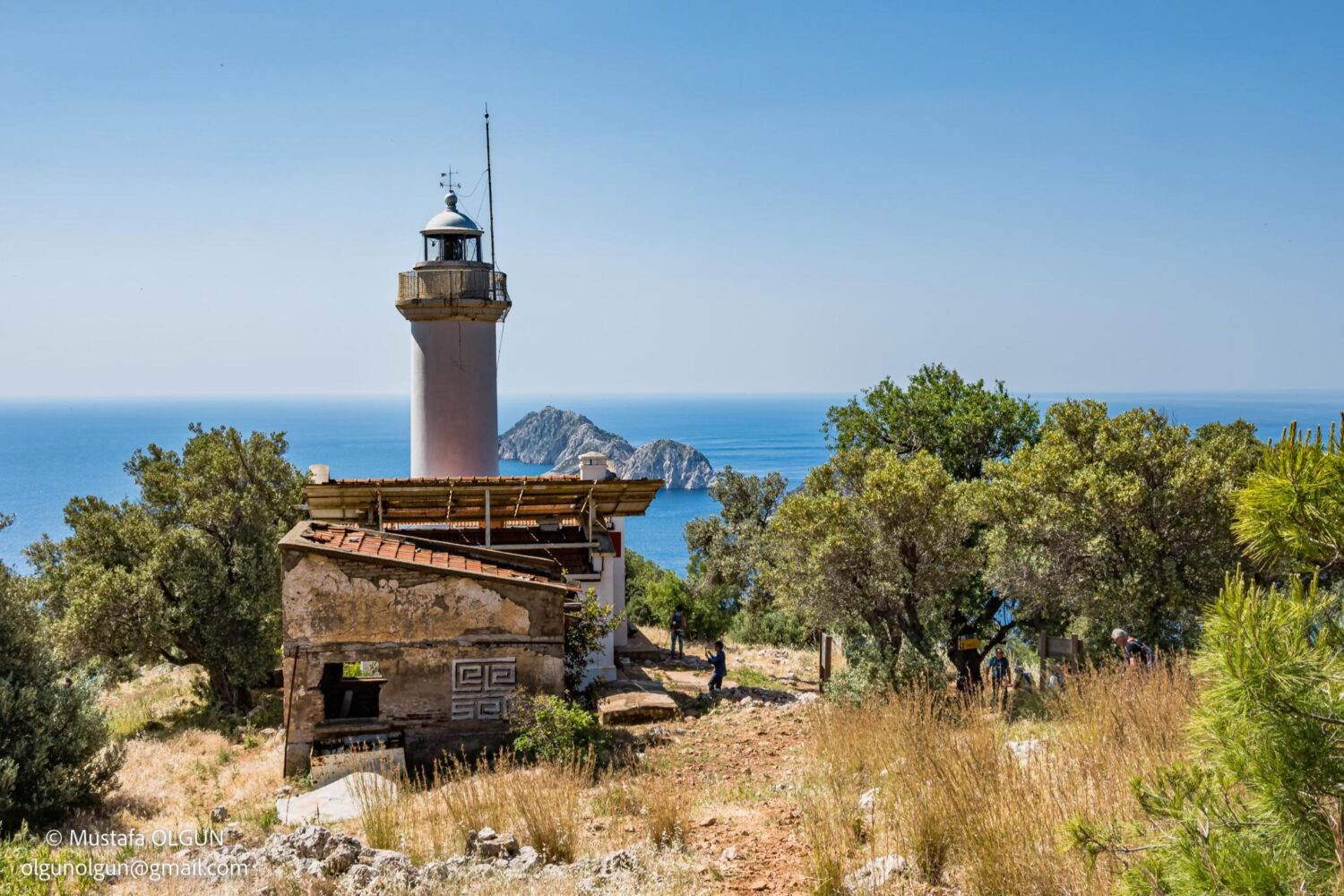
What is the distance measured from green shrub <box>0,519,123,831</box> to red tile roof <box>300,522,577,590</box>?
3.59m

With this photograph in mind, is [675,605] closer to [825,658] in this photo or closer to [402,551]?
[825,658]

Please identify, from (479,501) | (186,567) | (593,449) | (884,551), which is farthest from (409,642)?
(593,449)

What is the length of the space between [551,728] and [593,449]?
13814cm

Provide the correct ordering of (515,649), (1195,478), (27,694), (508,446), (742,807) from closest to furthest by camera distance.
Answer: (742,807), (27,694), (515,649), (1195,478), (508,446)

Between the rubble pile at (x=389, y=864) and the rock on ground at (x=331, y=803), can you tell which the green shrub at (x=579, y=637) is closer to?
the rock on ground at (x=331, y=803)

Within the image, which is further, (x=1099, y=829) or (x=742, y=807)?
(x=742, y=807)

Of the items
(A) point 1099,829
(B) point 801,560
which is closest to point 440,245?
(B) point 801,560

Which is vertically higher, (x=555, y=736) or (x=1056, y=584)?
(x=1056, y=584)

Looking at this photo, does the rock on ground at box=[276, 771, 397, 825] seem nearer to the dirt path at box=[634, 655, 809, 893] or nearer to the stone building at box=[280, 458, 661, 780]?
the stone building at box=[280, 458, 661, 780]

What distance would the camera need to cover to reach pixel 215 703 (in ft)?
68.8

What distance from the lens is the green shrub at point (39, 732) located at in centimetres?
1197

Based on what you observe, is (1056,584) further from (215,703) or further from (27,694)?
(215,703)

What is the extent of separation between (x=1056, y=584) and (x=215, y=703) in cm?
1698

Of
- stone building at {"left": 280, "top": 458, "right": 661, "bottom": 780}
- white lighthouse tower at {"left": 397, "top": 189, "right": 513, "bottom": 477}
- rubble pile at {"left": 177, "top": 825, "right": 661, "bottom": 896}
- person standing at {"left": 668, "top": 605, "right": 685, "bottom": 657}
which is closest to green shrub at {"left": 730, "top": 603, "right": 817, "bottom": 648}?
person standing at {"left": 668, "top": 605, "right": 685, "bottom": 657}
